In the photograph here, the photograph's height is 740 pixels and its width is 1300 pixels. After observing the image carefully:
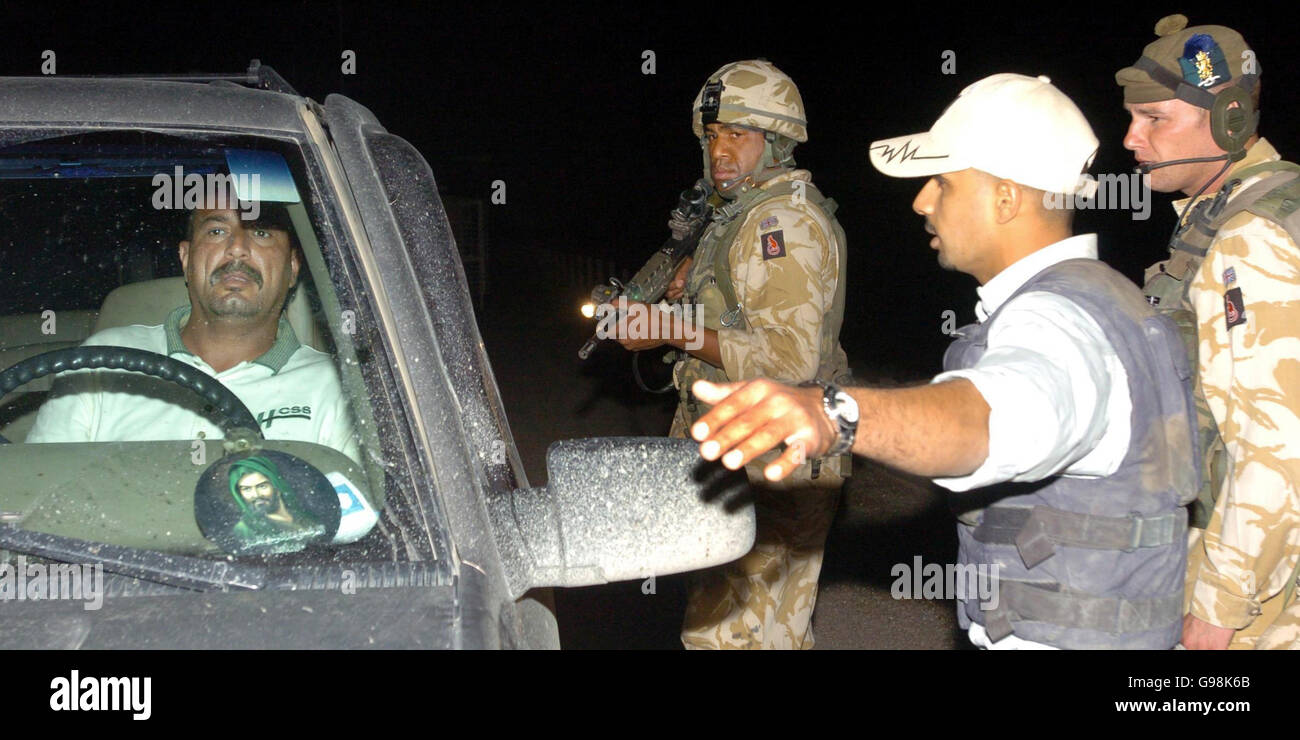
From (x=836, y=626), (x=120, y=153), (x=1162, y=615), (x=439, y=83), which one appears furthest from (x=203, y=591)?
(x=439, y=83)

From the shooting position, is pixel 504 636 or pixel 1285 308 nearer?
pixel 504 636

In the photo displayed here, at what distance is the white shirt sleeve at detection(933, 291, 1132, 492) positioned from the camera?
1.46m

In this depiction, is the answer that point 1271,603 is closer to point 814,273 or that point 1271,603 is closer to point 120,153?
point 814,273

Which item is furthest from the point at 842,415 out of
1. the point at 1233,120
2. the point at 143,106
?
the point at 1233,120

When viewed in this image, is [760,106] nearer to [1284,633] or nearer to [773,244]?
[773,244]

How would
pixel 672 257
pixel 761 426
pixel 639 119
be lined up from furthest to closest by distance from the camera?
pixel 639 119
pixel 672 257
pixel 761 426

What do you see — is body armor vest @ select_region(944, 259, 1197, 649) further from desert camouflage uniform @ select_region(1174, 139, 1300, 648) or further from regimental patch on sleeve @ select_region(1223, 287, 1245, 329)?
regimental patch on sleeve @ select_region(1223, 287, 1245, 329)

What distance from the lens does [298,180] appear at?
1695mm

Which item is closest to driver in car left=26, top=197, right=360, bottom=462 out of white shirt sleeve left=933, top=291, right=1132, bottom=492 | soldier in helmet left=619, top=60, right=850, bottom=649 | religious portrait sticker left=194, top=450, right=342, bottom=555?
religious portrait sticker left=194, top=450, right=342, bottom=555

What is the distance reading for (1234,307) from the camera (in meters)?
2.48

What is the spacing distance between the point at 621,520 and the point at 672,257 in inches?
114

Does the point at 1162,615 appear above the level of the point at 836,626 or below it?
above

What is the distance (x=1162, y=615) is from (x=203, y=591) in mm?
1616

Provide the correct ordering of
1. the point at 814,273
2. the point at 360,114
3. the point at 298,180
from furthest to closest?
the point at 814,273 < the point at 360,114 < the point at 298,180
